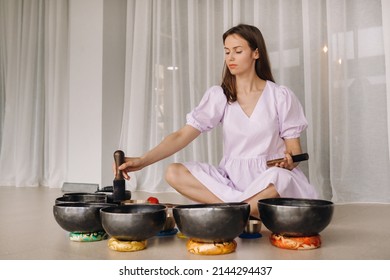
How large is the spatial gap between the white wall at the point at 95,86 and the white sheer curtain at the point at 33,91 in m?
0.19

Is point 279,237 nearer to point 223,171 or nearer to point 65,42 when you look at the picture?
point 223,171

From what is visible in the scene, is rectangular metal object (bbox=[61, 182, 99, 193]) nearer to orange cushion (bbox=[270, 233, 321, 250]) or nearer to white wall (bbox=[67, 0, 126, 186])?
white wall (bbox=[67, 0, 126, 186])

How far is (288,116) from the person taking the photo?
5.65ft

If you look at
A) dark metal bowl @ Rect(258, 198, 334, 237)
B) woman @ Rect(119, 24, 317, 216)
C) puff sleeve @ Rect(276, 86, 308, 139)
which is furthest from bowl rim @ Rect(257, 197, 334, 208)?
puff sleeve @ Rect(276, 86, 308, 139)

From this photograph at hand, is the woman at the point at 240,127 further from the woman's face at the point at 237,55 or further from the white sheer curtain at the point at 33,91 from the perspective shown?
the white sheer curtain at the point at 33,91

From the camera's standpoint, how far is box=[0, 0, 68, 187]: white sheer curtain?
131 inches

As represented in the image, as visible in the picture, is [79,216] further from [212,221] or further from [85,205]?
[212,221]

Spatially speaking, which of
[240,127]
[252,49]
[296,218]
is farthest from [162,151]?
[296,218]

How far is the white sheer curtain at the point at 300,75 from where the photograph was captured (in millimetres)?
2295

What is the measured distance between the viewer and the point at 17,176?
Answer: 11.4 ft

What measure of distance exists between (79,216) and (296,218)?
0.61m

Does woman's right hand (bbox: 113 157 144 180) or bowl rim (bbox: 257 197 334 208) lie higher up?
woman's right hand (bbox: 113 157 144 180)

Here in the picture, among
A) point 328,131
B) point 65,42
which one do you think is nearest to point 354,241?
point 328,131

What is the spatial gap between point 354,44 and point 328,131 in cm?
47
